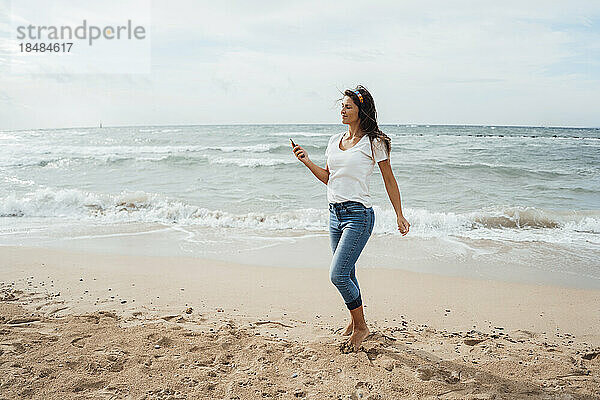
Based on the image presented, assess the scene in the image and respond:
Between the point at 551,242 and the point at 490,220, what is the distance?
5.80ft

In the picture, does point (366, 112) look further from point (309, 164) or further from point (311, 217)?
point (311, 217)

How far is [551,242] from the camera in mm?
7422

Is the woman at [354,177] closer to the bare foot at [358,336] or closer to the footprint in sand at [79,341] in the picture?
the bare foot at [358,336]

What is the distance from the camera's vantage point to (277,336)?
369 cm

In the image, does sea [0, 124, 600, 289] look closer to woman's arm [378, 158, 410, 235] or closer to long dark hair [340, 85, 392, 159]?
woman's arm [378, 158, 410, 235]

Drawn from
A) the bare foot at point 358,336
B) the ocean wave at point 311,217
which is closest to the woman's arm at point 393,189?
the bare foot at point 358,336

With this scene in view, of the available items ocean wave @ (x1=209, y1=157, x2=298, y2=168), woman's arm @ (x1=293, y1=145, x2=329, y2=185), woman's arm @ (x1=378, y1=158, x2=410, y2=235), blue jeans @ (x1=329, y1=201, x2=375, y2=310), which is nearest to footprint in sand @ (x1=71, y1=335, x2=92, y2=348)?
blue jeans @ (x1=329, y1=201, x2=375, y2=310)

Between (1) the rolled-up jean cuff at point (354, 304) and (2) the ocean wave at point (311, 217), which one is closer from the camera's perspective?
(1) the rolled-up jean cuff at point (354, 304)

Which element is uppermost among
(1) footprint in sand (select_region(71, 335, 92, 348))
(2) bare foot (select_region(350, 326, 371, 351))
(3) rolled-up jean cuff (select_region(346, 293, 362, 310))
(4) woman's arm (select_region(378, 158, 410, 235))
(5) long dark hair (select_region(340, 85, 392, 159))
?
(5) long dark hair (select_region(340, 85, 392, 159))

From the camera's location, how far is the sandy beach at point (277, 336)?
113 inches

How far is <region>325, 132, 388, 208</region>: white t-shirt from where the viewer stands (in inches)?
124

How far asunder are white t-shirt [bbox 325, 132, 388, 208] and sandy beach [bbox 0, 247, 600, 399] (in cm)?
122

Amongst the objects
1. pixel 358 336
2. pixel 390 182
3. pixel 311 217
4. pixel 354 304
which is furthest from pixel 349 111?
pixel 311 217

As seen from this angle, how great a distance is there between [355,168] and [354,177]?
2.6 inches
